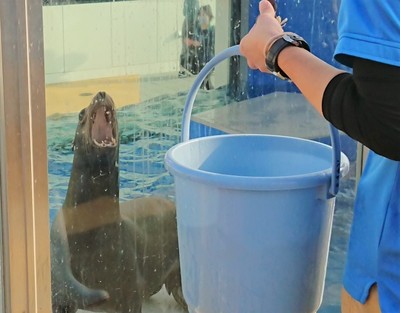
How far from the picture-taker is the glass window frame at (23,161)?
1.43 m

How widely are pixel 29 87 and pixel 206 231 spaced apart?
49 centimetres

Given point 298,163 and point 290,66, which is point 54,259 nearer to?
point 298,163

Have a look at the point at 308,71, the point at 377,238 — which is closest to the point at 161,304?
the point at 377,238

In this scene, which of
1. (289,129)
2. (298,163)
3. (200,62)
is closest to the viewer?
(298,163)

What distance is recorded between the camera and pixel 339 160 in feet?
3.83

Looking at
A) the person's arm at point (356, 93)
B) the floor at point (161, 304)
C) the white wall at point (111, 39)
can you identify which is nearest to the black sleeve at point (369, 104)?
the person's arm at point (356, 93)

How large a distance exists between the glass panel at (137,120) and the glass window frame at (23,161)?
3cm

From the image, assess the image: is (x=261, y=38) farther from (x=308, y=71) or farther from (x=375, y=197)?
(x=375, y=197)

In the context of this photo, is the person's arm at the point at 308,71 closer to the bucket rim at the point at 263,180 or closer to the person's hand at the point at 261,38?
the person's hand at the point at 261,38

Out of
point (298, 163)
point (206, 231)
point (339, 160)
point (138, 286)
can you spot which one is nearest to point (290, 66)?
point (339, 160)

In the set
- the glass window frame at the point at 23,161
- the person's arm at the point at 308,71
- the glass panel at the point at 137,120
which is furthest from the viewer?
the glass panel at the point at 137,120

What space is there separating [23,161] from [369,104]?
0.86 m

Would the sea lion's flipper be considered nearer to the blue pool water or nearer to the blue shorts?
the blue pool water

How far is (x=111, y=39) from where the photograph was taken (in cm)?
155
